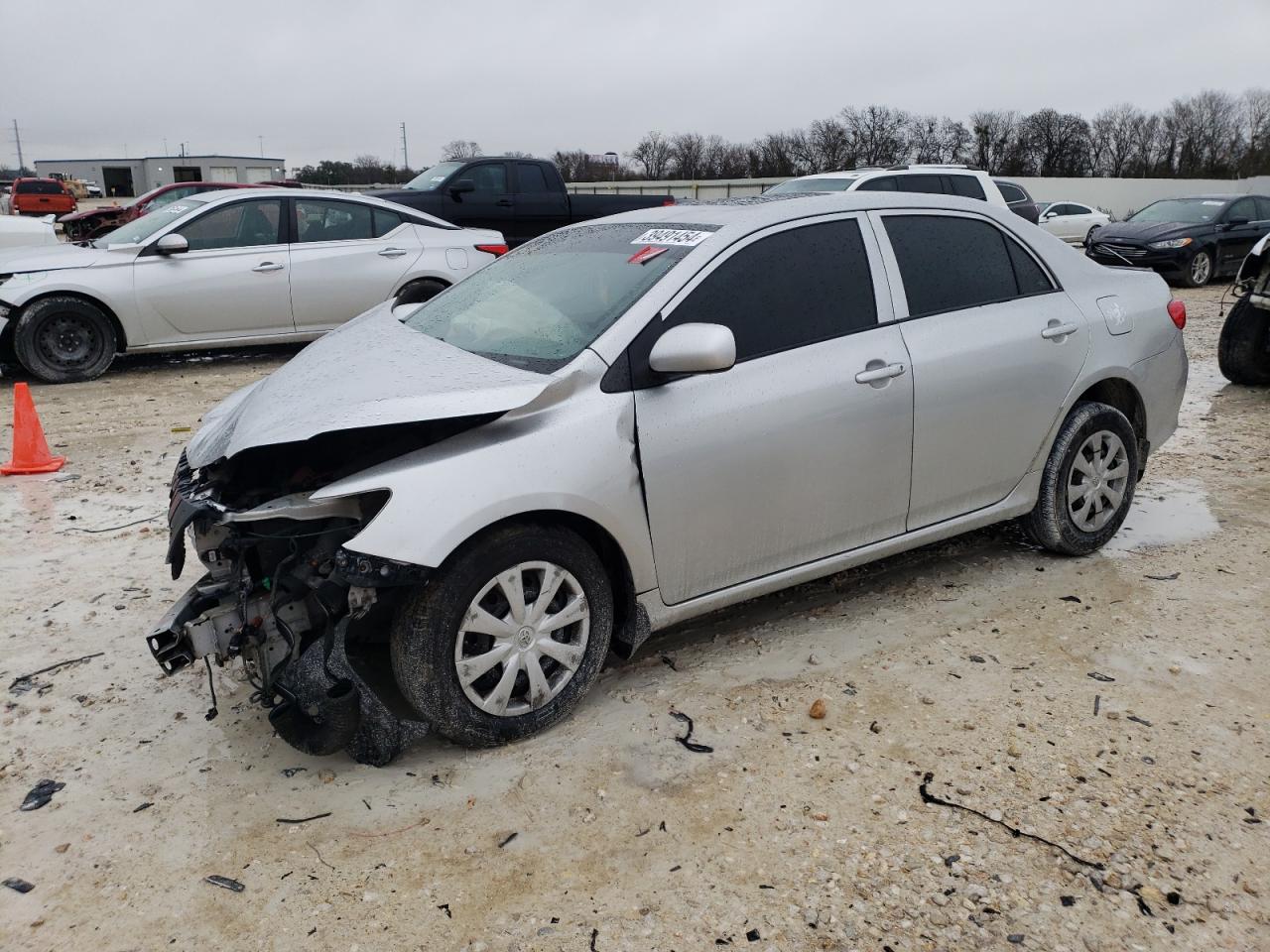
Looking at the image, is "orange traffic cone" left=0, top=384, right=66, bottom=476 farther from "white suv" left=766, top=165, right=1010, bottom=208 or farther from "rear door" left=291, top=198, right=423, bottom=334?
"white suv" left=766, top=165, right=1010, bottom=208

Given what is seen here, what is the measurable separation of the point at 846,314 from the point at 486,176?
10.3 metres

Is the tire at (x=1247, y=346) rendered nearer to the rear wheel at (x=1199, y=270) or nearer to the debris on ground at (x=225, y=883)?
the rear wheel at (x=1199, y=270)

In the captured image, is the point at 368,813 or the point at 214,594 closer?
the point at 368,813

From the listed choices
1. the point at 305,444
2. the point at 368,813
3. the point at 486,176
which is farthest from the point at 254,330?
the point at 368,813

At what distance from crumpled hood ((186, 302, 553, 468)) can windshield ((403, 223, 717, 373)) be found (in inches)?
5.4

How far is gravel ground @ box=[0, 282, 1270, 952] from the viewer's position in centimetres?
252

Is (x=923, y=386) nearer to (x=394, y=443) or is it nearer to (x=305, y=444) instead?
(x=394, y=443)

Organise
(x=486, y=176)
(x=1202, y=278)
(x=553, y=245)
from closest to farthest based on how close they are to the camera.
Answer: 1. (x=553, y=245)
2. (x=486, y=176)
3. (x=1202, y=278)

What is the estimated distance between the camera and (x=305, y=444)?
3207mm

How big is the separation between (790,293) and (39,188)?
164 feet

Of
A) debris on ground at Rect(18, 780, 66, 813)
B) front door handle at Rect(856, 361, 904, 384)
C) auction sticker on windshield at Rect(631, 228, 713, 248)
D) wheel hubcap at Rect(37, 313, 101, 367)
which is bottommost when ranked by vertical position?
debris on ground at Rect(18, 780, 66, 813)

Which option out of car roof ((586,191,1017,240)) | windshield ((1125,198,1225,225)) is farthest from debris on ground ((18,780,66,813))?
windshield ((1125,198,1225,225))

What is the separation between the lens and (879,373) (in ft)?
12.5

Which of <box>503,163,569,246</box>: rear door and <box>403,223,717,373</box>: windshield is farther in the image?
<box>503,163,569,246</box>: rear door
